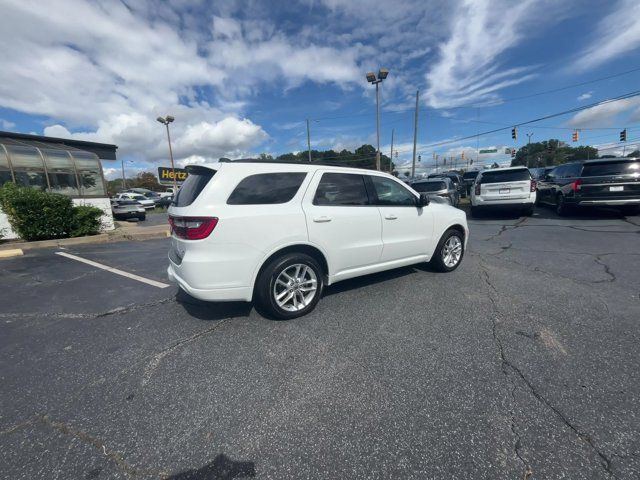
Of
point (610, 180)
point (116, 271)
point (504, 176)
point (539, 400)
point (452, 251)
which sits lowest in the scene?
point (539, 400)

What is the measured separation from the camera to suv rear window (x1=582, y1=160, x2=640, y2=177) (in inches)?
336

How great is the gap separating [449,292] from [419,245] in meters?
0.81

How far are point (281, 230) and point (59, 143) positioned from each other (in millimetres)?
16745

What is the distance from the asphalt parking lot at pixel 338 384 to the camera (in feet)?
5.73

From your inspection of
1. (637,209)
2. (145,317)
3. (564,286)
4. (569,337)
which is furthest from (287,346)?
(637,209)

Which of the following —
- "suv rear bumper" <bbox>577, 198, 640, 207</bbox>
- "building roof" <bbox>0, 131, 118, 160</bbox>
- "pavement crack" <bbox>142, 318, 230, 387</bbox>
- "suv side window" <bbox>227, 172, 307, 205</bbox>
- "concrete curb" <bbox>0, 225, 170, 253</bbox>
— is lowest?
"pavement crack" <bbox>142, 318, 230, 387</bbox>

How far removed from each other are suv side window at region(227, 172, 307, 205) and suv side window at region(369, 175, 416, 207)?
45.9 inches

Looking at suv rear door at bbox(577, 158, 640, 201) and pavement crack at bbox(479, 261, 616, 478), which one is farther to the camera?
suv rear door at bbox(577, 158, 640, 201)

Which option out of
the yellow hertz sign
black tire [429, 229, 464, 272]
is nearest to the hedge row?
black tire [429, 229, 464, 272]

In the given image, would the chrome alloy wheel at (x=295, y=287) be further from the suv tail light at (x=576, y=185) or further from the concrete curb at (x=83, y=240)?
the suv tail light at (x=576, y=185)

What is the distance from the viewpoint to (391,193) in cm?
429

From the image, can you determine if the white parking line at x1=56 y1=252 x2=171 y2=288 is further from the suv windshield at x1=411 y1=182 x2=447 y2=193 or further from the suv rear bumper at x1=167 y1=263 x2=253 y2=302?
the suv windshield at x1=411 y1=182 x2=447 y2=193

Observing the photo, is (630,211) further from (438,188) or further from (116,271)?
(116,271)

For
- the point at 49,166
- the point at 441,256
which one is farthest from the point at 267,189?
the point at 49,166
